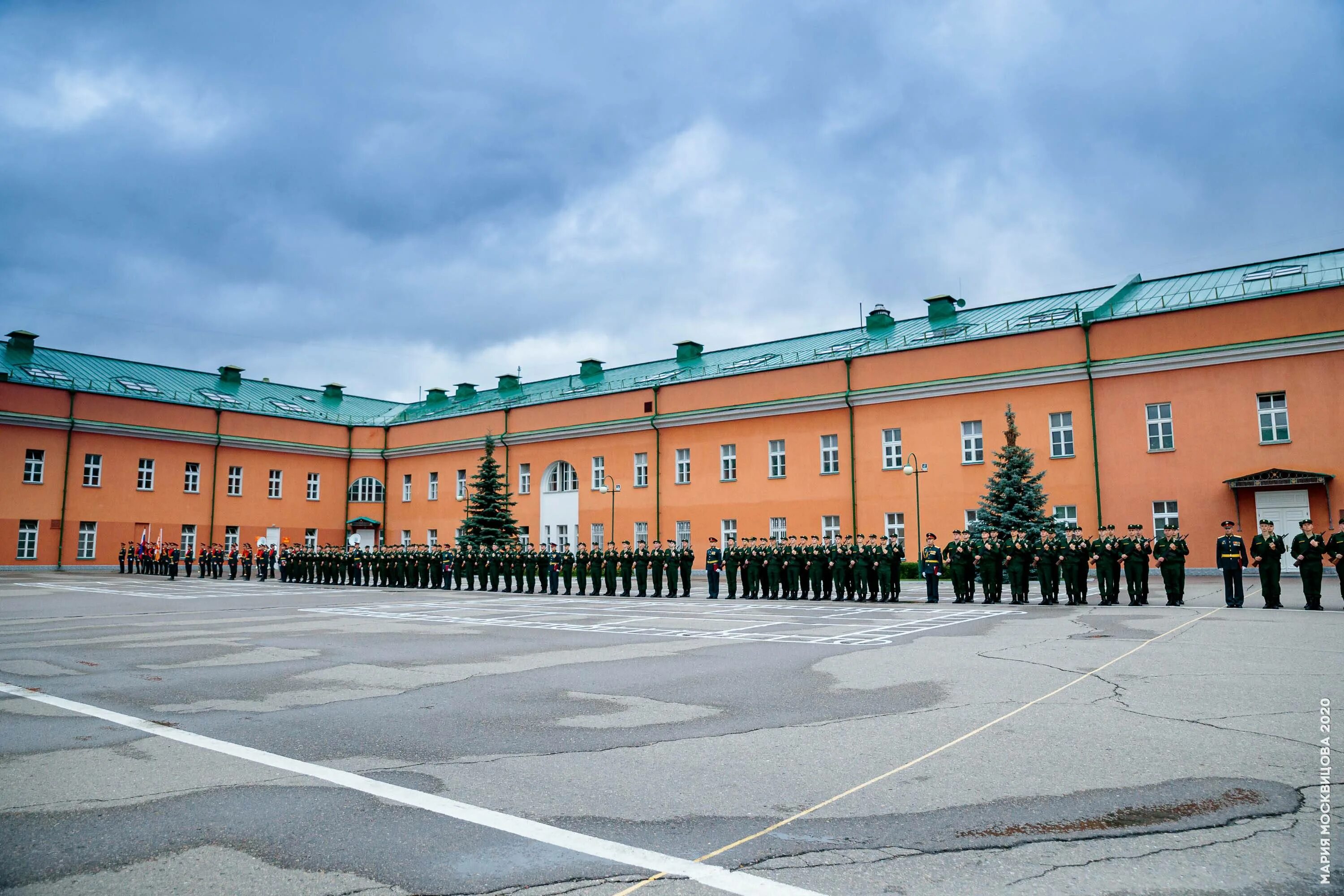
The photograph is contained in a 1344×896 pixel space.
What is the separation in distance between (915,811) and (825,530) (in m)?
32.1

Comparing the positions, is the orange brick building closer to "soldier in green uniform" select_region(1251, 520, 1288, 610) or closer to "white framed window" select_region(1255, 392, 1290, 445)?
"white framed window" select_region(1255, 392, 1290, 445)

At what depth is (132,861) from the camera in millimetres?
4039

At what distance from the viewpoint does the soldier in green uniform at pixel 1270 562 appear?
17188mm

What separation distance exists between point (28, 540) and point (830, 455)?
36977 millimetres

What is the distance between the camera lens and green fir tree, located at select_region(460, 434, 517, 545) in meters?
39.2

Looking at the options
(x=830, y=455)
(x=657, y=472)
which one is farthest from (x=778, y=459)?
(x=657, y=472)

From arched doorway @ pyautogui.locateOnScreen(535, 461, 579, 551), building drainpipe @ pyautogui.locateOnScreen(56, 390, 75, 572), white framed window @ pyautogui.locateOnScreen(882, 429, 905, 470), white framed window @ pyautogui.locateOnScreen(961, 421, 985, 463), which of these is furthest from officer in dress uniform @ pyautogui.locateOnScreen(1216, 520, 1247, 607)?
building drainpipe @ pyautogui.locateOnScreen(56, 390, 75, 572)

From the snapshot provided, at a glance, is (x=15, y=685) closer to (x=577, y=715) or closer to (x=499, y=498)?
(x=577, y=715)

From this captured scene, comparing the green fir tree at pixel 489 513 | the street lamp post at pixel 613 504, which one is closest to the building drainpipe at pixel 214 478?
the green fir tree at pixel 489 513

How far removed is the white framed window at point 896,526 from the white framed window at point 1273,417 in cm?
1200

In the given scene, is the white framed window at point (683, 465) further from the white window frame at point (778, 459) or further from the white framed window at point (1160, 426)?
the white framed window at point (1160, 426)

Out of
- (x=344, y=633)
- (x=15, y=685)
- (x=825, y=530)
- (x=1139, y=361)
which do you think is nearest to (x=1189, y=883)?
(x=15, y=685)

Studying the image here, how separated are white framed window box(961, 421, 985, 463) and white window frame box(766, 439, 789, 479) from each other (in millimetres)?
7511

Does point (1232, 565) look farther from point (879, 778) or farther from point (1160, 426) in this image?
point (879, 778)
